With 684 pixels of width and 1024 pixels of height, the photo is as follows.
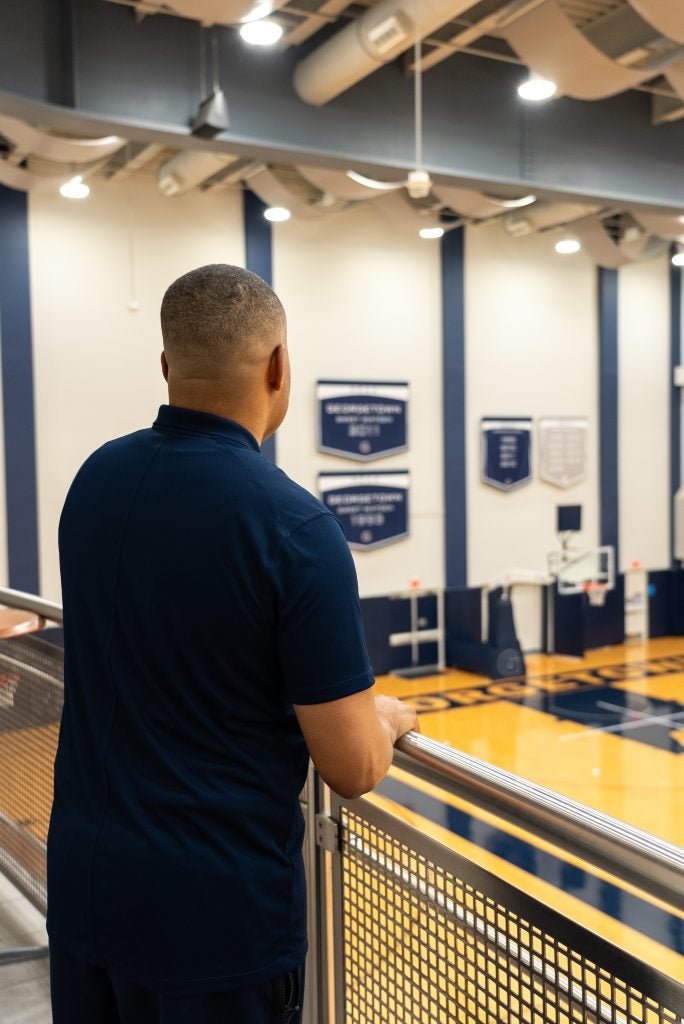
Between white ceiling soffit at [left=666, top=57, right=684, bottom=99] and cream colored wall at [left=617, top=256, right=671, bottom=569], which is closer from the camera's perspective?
white ceiling soffit at [left=666, top=57, right=684, bottom=99]

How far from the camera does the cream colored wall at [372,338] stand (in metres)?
9.60

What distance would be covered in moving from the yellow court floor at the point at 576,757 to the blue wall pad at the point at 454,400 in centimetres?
135

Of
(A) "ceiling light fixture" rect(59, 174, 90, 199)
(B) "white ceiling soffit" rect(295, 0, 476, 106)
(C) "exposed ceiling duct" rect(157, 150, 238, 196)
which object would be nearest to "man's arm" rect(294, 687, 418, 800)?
(B) "white ceiling soffit" rect(295, 0, 476, 106)

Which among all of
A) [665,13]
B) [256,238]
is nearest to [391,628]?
[256,238]

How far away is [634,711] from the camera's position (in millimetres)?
8477

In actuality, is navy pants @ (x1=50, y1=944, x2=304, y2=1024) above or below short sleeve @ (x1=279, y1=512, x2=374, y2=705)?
below

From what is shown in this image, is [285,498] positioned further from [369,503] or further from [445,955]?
[369,503]

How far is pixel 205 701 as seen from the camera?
1148 millimetres

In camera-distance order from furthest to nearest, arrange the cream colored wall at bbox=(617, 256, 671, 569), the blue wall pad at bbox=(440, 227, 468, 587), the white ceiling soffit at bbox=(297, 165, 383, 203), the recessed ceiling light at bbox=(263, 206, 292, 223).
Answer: the cream colored wall at bbox=(617, 256, 671, 569), the blue wall pad at bbox=(440, 227, 468, 587), the recessed ceiling light at bbox=(263, 206, 292, 223), the white ceiling soffit at bbox=(297, 165, 383, 203)

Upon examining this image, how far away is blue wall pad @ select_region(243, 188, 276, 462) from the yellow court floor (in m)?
3.00

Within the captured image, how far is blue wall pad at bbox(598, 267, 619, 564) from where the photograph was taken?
1140cm

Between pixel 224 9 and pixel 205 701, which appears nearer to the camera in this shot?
pixel 205 701

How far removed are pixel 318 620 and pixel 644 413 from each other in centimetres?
1142

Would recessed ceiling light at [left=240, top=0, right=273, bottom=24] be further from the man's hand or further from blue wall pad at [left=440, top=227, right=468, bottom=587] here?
blue wall pad at [left=440, top=227, right=468, bottom=587]
